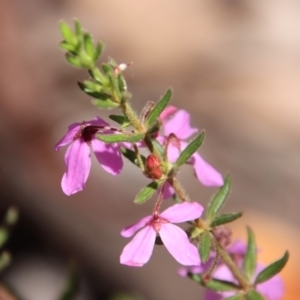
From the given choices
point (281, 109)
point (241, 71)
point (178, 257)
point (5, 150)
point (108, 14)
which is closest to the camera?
point (178, 257)

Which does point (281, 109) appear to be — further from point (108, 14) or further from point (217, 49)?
point (108, 14)

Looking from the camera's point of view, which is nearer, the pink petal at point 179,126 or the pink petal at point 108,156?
the pink petal at point 108,156

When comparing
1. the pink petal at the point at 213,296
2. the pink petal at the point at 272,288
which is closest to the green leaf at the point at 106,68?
the pink petal at the point at 213,296

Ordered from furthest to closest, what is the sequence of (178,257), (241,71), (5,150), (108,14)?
(108,14) < (241,71) < (5,150) < (178,257)

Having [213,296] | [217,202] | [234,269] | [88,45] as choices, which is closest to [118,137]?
[88,45]

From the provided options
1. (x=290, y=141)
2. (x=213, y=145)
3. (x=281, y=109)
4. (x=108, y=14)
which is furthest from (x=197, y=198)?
(x=108, y=14)

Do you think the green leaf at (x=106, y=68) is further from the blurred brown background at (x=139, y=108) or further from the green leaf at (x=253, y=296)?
the blurred brown background at (x=139, y=108)

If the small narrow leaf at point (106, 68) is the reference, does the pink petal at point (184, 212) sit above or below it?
below
